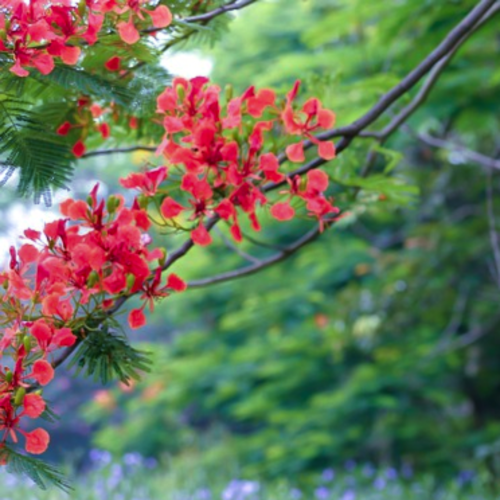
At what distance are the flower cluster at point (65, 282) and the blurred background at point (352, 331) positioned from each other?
274 cm

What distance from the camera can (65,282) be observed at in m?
1.46

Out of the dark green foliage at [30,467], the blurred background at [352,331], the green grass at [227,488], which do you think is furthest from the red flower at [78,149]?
the green grass at [227,488]

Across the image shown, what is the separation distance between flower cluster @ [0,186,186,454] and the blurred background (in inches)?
108

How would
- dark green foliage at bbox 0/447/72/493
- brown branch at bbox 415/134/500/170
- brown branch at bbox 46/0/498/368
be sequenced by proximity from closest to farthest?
dark green foliage at bbox 0/447/72/493, brown branch at bbox 46/0/498/368, brown branch at bbox 415/134/500/170

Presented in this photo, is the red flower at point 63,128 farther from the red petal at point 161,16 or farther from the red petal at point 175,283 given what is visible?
the red petal at point 175,283

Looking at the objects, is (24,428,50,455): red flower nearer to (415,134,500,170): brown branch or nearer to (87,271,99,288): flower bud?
(87,271,99,288): flower bud

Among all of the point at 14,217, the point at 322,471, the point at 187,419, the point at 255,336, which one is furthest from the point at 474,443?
the point at 14,217

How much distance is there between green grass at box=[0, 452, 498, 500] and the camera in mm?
6004

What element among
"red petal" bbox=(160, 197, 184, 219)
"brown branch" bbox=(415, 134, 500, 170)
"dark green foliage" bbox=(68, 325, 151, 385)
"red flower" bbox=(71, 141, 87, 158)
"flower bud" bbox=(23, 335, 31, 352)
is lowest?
"flower bud" bbox=(23, 335, 31, 352)

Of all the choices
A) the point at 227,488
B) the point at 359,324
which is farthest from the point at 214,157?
the point at 227,488

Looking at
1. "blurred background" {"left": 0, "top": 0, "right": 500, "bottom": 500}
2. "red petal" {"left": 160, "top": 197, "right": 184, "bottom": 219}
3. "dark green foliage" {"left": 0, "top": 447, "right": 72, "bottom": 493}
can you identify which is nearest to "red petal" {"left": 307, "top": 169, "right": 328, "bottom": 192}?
"red petal" {"left": 160, "top": 197, "right": 184, "bottom": 219}

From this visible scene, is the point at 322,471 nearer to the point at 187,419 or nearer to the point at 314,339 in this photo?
the point at 314,339

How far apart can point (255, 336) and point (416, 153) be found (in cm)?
241

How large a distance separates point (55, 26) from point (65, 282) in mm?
434
